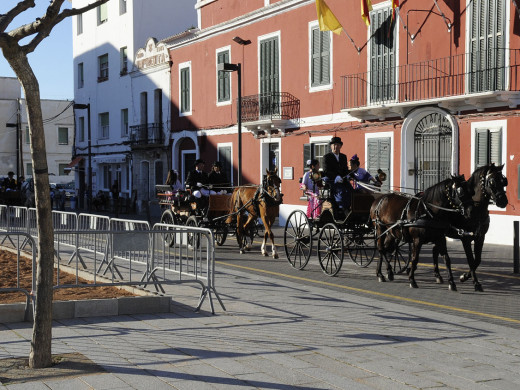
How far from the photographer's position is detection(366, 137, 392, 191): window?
23.0 m

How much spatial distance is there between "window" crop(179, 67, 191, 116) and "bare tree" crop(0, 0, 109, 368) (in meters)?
26.9

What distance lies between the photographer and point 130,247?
10.4 meters

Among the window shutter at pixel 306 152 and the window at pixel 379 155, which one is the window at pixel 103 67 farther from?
the window at pixel 379 155

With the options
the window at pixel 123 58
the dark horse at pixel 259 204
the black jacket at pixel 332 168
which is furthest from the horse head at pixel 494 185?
the window at pixel 123 58

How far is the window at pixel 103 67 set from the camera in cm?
4378

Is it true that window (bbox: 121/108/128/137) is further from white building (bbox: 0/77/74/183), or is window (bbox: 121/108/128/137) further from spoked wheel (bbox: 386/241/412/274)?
spoked wheel (bbox: 386/241/412/274)

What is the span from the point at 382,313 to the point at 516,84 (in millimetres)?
10719

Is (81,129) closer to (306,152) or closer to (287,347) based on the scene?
(306,152)

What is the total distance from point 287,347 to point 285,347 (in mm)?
20

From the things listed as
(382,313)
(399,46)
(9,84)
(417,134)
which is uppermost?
(9,84)

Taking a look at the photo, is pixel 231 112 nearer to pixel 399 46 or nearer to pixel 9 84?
pixel 399 46

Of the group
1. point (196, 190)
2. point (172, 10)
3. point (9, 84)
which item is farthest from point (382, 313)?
point (9, 84)

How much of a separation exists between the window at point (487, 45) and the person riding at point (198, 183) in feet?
23.1

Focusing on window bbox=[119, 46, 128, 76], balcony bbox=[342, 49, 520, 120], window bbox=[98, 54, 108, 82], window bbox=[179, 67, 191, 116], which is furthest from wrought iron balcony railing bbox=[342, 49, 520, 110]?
window bbox=[98, 54, 108, 82]
